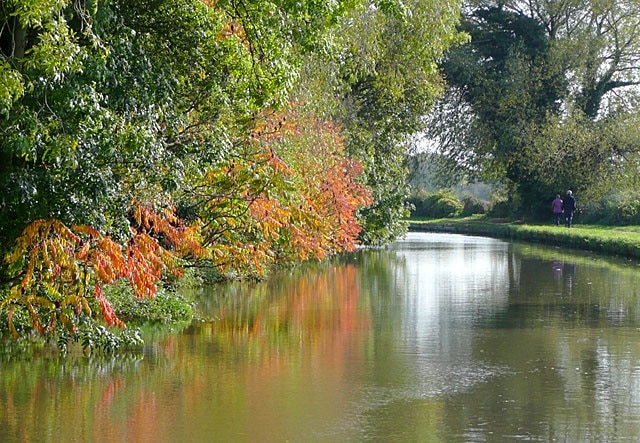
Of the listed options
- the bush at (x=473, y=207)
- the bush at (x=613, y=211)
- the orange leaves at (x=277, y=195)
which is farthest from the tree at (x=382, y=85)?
the bush at (x=473, y=207)

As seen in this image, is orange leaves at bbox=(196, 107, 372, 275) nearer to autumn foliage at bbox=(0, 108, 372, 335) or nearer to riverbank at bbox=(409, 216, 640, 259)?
autumn foliage at bbox=(0, 108, 372, 335)

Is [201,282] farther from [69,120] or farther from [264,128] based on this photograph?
[69,120]

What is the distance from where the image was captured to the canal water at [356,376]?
914cm

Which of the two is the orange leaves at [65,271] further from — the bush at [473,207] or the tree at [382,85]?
the bush at [473,207]

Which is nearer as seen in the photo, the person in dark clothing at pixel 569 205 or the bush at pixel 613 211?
the person in dark clothing at pixel 569 205

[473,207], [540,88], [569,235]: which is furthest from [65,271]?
[473,207]

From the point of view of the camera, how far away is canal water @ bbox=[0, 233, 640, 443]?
30.0 feet

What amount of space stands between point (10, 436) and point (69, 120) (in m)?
4.72

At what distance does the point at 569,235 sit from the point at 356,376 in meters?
31.1

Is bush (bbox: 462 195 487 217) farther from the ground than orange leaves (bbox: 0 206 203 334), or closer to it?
farther from the ground

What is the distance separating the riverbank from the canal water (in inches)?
543

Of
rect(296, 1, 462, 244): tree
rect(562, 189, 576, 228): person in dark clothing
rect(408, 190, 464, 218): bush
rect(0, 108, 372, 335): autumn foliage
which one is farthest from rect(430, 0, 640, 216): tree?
rect(408, 190, 464, 218): bush

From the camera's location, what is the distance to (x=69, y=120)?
12406mm

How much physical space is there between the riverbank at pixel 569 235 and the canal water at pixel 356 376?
13.8 meters
